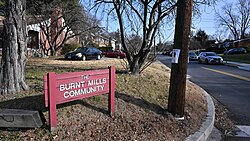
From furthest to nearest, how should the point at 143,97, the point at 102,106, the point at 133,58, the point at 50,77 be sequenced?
the point at 133,58, the point at 143,97, the point at 102,106, the point at 50,77

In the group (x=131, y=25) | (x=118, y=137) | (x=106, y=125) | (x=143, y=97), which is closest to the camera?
(x=118, y=137)

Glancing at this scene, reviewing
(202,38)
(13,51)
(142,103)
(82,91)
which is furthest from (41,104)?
(202,38)

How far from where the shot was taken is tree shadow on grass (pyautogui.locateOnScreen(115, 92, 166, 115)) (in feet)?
18.3

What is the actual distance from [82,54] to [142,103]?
1921 cm

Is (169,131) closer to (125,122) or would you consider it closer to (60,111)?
(125,122)

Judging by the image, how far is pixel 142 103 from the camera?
577 cm

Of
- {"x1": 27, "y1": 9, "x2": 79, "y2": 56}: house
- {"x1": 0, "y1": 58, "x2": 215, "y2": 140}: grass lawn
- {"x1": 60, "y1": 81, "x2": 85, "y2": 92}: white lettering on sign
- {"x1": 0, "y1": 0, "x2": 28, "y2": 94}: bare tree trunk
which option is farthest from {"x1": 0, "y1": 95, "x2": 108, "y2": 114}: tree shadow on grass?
{"x1": 27, "y1": 9, "x2": 79, "y2": 56}: house

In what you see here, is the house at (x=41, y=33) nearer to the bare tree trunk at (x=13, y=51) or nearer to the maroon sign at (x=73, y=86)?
the bare tree trunk at (x=13, y=51)

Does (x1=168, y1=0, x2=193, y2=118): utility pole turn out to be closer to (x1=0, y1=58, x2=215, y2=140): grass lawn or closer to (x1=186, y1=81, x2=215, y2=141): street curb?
(x1=0, y1=58, x2=215, y2=140): grass lawn

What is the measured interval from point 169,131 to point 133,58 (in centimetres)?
471

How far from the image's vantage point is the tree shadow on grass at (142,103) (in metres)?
5.57

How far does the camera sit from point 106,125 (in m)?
4.50

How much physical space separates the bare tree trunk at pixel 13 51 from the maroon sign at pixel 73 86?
5.99 ft

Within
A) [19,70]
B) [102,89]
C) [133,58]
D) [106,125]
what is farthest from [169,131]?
[133,58]
